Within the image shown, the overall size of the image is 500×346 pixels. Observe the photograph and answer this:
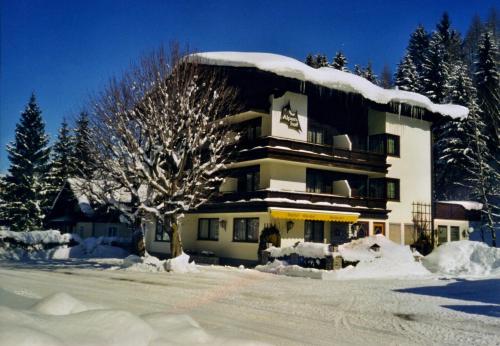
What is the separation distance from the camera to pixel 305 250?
88.0 feet

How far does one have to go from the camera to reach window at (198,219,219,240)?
115 ft

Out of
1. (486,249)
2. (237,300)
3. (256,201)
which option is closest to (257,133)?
(256,201)

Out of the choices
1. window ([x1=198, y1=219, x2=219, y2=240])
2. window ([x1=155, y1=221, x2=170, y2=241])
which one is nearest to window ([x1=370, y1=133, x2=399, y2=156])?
window ([x1=198, y1=219, x2=219, y2=240])

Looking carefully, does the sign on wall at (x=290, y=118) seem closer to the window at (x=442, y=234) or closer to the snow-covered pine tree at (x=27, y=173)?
the window at (x=442, y=234)

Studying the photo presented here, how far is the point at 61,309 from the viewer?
7.63m

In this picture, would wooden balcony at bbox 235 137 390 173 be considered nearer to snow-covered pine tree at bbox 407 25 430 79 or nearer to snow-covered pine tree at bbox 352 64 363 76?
snow-covered pine tree at bbox 352 64 363 76

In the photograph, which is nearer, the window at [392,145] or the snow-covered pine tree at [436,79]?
the window at [392,145]

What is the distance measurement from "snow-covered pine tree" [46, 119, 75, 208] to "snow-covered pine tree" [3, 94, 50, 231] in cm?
184

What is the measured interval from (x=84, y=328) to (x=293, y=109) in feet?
90.1

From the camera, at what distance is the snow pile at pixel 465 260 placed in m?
27.6

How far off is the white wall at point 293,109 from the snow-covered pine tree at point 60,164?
28.6 m

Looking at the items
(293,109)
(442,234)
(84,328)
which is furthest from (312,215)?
(84,328)

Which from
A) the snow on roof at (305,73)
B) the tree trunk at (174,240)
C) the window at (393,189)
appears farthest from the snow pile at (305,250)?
the window at (393,189)

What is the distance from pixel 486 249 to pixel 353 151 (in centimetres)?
1088
